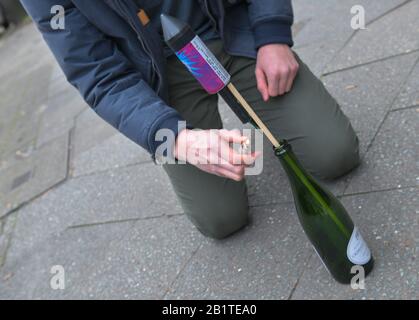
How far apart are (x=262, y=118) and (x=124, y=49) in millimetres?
611

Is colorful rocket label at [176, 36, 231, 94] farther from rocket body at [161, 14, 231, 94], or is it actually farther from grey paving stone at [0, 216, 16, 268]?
grey paving stone at [0, 216, 16, 268]

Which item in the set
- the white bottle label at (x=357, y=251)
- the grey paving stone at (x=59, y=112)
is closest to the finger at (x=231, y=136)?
the white bottle label at (x=357, y=251)

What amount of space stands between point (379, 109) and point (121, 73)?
1257 mm

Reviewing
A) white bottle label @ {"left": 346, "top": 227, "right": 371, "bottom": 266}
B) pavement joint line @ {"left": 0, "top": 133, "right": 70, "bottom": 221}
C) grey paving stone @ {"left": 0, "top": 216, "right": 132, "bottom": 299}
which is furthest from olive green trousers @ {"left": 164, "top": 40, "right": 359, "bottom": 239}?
pavement joint line @ {"left": 0, "top": 133, "right": 70, "bottom": 221}

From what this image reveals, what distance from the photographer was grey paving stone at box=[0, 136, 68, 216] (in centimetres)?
391

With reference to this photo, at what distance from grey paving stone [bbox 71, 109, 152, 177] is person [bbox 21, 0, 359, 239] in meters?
1.07

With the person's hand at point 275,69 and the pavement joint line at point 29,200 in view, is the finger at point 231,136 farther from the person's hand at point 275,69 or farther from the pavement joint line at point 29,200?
the pavement joint line at point 29,200

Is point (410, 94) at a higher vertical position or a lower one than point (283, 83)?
lower

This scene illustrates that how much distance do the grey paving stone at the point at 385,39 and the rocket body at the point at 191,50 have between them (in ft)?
5.60

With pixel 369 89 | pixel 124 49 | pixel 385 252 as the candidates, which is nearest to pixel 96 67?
pixel 124 49

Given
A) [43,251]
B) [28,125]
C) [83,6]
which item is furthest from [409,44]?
[28,125]

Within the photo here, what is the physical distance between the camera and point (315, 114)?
7.73ft

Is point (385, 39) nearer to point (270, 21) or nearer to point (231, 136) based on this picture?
point (270, 21)

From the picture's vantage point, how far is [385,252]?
204 centimetres
